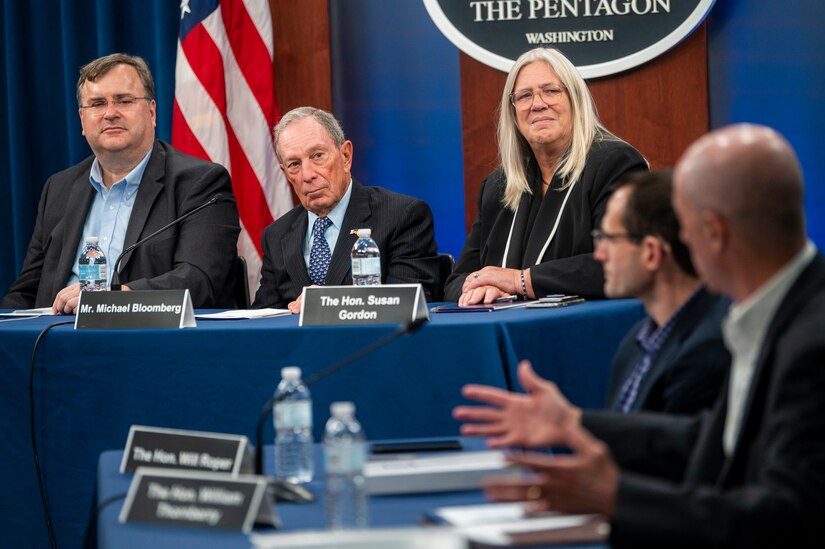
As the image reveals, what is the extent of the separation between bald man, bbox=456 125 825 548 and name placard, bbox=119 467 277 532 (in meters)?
0.34

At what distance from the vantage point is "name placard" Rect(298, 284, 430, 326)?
317cm

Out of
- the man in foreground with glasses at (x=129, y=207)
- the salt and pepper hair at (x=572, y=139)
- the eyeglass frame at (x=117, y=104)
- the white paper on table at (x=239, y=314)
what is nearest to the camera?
the white paper on table at (x=239, y=314)

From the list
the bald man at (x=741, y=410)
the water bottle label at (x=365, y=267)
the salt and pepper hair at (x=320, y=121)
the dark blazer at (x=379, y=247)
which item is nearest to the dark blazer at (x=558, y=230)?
the dark blazer at (x=379, y=247)

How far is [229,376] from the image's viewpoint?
128 inches

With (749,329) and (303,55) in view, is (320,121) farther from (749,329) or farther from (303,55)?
(749,329)

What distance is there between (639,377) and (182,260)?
2507 millimetres

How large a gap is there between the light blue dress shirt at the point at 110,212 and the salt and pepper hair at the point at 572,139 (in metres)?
1.50

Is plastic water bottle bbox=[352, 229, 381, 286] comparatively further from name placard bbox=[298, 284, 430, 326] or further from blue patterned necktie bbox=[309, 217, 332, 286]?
name placard bbox=[298, 284, 430, 326]

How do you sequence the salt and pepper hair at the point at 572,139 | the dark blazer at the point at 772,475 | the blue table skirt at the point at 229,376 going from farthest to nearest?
the salt and pepper hair at the point at 572,139
the blue table skirt at the point at 229,376
the dark blazer at the point at 772,475

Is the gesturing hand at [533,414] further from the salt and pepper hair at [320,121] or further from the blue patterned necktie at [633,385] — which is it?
the salt and pepper hair at [320,121]

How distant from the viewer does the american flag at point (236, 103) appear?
210 inches

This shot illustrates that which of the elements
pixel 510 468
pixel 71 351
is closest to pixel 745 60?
pixel 71 351

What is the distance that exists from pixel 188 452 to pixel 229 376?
1.24m

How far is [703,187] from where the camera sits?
151 cm
